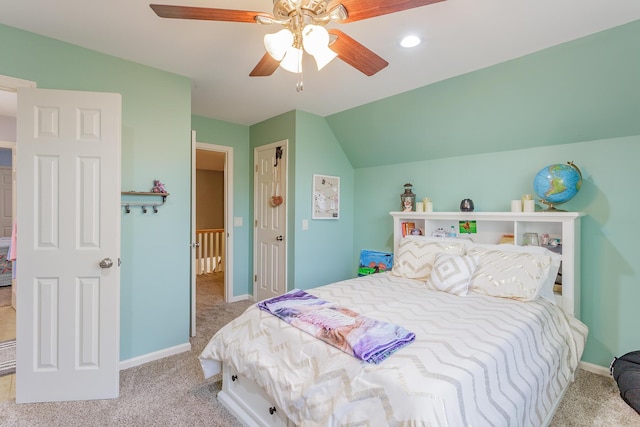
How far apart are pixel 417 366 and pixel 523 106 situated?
2.41m

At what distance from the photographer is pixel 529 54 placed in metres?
2.26

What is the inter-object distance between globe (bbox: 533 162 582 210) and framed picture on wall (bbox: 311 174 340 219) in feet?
7.24

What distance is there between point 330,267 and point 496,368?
8.97ft

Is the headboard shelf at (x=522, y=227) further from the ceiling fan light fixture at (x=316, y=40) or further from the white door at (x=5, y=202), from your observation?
the white door at (x=5, y=202)

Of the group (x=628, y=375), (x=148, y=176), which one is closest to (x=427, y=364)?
(x=628, y=375)

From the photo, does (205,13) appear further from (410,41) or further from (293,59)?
(410,41)

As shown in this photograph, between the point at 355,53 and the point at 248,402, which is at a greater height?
the point at 355,53

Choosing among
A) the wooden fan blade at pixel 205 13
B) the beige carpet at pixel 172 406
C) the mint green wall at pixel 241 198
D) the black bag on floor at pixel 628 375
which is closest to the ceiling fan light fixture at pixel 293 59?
the wooden fan blade at pixel 205 13

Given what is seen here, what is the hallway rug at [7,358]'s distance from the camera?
96.8 inches

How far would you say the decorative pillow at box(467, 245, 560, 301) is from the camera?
2.25 m

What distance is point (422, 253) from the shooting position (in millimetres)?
2930

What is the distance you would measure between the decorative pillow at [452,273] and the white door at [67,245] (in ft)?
7.81

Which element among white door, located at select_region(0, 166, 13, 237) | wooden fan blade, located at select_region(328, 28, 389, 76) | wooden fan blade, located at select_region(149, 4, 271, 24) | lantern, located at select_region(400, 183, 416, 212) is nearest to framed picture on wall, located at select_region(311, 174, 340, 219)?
lantern, located at select_region(400, 183, 416, 212)

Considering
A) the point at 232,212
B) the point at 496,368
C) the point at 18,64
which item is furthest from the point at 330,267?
the point at 18,64
